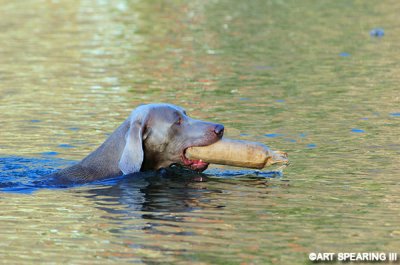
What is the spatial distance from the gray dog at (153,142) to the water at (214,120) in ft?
0.62

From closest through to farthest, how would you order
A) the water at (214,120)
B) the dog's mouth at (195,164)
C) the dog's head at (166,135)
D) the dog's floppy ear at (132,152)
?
the water at (214,120), the dog's floppy ear at (132,152), the dog's head at (166,135), the dog's mouth at (195,164)

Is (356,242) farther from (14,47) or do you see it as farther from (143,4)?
(143,4)

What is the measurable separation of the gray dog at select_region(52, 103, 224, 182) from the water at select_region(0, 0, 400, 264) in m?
0.19

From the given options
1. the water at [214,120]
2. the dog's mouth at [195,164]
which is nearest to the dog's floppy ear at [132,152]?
the water at [214,120]

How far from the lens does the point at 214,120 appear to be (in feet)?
44.2

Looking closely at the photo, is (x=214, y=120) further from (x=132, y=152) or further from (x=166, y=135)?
(x=132, y=152)

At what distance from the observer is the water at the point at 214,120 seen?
7.86 m

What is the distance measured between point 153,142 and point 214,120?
3.43 meters

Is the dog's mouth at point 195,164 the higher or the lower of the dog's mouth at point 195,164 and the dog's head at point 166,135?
the lower

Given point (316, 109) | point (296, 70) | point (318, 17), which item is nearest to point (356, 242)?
point (316, 109)

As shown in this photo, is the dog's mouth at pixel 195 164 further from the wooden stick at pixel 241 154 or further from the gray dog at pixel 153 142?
the wooden stick at pixel 241 154

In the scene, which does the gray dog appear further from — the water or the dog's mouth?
the water

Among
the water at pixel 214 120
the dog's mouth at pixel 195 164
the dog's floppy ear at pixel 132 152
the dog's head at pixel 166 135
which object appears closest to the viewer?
the water at pixel 214 120

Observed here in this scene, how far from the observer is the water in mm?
7863
